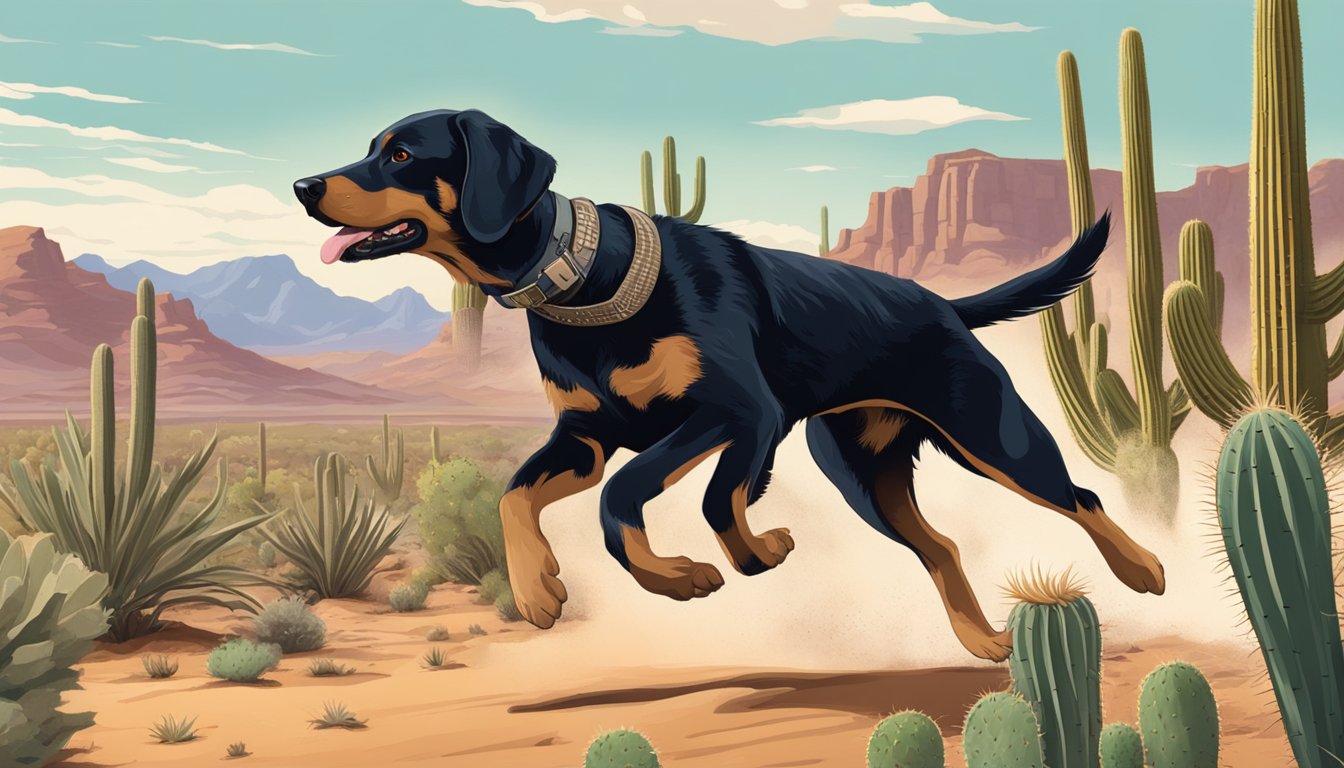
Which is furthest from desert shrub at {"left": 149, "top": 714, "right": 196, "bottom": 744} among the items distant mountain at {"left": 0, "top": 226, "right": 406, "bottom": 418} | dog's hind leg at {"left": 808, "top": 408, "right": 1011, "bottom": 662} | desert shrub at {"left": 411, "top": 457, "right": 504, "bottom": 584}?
distant mountain at {"left": 0, "top": 226, "right": 406, "bottom": 418}

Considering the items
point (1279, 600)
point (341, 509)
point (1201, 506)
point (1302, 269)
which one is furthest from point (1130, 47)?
point (341, 509)

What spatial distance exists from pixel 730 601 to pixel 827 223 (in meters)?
19.5

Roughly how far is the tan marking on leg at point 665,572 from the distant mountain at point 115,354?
51560 mm

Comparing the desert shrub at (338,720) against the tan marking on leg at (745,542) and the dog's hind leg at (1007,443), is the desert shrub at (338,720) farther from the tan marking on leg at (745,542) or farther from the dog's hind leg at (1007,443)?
the dog's hind leg at (1007,443)

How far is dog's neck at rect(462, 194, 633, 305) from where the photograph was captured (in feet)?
14.6

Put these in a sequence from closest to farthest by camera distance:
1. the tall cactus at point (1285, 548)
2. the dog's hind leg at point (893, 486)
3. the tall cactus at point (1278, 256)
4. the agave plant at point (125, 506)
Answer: the tall cactus at point (1285, 548), the dog's hind leg at point (893, 486), the tall cactus at point (1278, 256), the agave plant at point (125, 506)

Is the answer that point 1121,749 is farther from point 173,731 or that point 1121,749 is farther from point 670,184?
point 670,184

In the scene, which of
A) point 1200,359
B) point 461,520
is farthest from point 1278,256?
point 461,520

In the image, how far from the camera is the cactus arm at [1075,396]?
11.8m

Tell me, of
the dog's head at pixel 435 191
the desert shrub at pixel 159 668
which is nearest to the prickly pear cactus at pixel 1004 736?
the dog's head at pixel 435 191

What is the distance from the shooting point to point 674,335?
4.68 meters

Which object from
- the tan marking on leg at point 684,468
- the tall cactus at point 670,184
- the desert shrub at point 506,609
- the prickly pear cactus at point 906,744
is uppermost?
the tall cactus at point 670,184

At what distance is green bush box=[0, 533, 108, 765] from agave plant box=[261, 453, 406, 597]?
20.3 ft

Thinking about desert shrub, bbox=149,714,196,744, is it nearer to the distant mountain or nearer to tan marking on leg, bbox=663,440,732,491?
tan marking on leg, bbox=663,440,732,491
